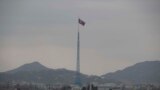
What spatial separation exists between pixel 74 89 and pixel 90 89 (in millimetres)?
26759

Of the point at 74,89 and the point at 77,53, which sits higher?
the point at 77,53

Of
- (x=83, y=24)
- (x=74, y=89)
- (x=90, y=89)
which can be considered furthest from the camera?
(x=74, y=89)

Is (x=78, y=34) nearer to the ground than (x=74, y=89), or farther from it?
farther from it

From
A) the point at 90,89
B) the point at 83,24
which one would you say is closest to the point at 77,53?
the point at 83,24

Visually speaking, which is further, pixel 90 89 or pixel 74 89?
pixel 74 89

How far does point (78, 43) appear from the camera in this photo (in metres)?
94.1

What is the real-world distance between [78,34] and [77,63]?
5.16 m

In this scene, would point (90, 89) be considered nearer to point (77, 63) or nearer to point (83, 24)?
point (83, 24)

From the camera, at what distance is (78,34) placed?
9469cm

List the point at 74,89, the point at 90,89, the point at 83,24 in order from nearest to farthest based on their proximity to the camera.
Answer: the point at 90,89 < the point at 83,24 < the point at 74,89

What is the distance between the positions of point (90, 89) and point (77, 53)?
1226 inches

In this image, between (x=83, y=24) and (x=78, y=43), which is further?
(x=78, y=43)

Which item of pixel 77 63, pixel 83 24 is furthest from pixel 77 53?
pixel 83 24

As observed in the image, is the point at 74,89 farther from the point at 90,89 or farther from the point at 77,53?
the point at 90,89
